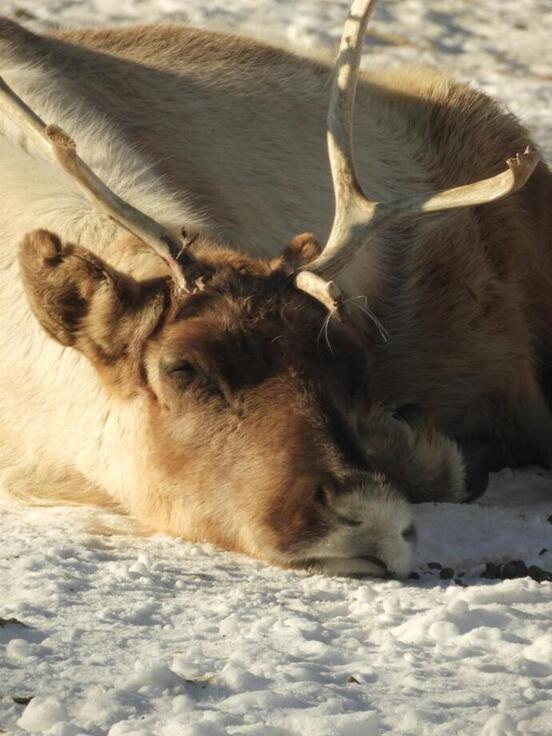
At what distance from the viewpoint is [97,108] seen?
5.72 meters

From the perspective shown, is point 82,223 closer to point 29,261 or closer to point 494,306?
point 29,261

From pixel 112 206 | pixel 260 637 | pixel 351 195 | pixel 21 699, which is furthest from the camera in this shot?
pixel 351 195

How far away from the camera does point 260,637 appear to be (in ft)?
12.5

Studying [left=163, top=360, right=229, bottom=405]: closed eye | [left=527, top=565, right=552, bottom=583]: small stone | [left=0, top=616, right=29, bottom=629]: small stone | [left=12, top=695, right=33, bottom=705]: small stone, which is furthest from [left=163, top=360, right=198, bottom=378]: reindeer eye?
[left=12, top=695, right=33, bottom=705]: small stone

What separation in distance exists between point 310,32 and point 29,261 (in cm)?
654

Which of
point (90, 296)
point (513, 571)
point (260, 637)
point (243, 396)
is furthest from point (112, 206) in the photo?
point (513, 571)

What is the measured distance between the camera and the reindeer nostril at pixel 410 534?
441 cm

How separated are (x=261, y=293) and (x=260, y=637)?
46.9 inches

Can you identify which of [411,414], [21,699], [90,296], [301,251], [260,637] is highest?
[301,251]

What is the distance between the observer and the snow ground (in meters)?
3.30

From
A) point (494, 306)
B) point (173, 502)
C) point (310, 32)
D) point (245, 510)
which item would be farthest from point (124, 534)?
point (310, 32)

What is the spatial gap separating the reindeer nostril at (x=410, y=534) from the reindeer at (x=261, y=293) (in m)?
0.05

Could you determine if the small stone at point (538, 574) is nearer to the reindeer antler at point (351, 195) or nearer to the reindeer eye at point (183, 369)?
the reindeer antler at point (351, 195)

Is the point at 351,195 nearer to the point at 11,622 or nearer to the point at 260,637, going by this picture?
the point at 260,637
